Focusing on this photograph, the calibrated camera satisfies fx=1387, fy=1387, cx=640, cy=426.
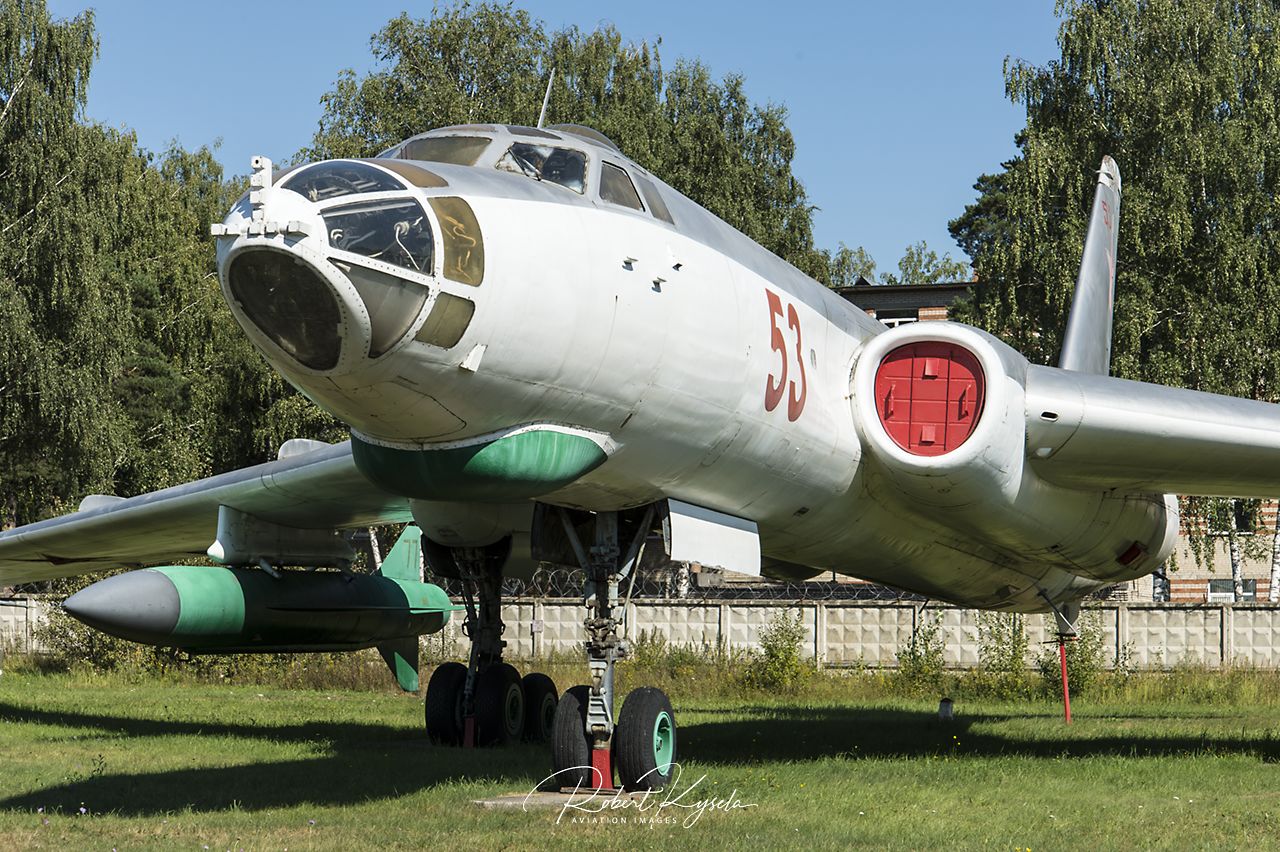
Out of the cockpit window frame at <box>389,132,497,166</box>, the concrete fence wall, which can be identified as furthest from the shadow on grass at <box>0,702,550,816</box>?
the concrete fence wall

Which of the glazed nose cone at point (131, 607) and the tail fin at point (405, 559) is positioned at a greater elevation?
the tail fin at point (405, 559)

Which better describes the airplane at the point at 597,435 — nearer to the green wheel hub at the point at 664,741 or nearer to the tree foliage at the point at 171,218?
the green wheel hub at the point at 664,741

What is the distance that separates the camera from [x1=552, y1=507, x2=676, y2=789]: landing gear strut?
25.2 feet

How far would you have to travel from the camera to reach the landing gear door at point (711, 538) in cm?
794

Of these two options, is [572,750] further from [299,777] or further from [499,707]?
[499,707]

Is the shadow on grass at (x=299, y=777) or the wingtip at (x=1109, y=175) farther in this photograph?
the wingtip at (x=1109, y=175)

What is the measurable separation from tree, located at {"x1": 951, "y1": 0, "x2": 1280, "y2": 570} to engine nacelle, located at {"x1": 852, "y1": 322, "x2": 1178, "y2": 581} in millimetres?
15598

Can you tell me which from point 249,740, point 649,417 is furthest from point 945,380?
point 249,740

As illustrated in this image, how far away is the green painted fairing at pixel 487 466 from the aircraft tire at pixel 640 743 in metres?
1.45

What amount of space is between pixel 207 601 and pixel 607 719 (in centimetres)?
417

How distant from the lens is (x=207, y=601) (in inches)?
413

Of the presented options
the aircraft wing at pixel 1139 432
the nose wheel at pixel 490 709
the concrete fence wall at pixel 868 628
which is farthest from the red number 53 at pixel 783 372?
the concrete fence wall at pixel 868 628

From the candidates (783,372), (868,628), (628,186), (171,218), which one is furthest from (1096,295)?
(171,218)

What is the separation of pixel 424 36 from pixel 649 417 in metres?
25.4
